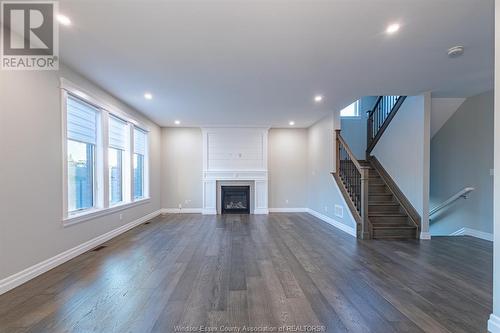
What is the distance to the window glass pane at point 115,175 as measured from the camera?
16.2 feet

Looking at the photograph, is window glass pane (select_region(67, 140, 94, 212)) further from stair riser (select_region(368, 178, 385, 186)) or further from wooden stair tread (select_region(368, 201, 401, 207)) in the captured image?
stair riser (select_region(368, 178, 385, 186))

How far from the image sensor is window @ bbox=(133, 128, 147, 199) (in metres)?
6.20

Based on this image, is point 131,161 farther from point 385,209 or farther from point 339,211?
point 385,209

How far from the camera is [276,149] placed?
26.3ft

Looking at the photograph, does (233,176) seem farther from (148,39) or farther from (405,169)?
(148,39)

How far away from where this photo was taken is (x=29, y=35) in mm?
2697

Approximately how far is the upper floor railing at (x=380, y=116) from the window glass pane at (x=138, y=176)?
19.9 feet

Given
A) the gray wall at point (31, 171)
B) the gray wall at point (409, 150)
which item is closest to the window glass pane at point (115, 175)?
the gray wall at point (31, 171)

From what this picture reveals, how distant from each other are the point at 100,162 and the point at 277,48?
352cm

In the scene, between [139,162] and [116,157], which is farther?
[139,162]

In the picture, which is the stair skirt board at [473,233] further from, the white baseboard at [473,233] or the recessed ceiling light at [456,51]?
the recessed ceiling light at [456,51]

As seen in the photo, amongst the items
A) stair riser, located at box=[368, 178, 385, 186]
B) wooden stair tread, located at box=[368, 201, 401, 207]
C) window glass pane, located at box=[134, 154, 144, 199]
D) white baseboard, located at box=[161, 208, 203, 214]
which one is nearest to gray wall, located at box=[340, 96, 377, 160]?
stair riser, located at box=[368, 178, 385, 186]

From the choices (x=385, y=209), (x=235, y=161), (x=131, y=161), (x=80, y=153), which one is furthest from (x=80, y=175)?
(x=385, y=209)

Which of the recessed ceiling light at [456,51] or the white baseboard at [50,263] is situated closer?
the white baseboard at [50,263]
